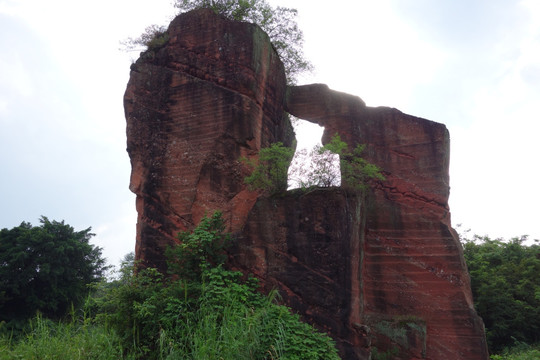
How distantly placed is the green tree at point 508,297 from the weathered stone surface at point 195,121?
31.3ft

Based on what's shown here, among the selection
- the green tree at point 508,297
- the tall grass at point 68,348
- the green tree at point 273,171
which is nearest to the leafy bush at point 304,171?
the green tree at point 273,171

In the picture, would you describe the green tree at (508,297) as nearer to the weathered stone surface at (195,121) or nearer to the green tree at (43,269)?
the weathered stone surface at (195,121)

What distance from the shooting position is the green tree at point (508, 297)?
13.1 meters

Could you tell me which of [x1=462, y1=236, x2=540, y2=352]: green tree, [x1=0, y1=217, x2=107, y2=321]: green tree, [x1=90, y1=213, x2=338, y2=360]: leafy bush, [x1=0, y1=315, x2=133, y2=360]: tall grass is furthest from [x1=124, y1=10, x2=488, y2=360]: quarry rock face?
[x1=0, y1=217, x2=107, y2=321]: green tree

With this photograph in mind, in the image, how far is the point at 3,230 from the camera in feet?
58.2

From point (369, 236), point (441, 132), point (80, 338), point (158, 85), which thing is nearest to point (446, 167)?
point (441, 132)

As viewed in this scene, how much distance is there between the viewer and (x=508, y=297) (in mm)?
13547

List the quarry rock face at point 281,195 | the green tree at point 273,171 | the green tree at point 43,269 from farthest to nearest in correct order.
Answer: the green tree at point 43,269, the green tree at point 273,171, the quarry rock face at point 281,195

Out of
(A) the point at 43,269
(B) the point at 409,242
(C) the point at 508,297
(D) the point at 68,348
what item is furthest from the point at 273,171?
(A) the point at 43,269

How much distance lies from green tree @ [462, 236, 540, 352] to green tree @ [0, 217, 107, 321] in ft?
47.9

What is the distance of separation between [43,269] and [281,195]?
13594mm

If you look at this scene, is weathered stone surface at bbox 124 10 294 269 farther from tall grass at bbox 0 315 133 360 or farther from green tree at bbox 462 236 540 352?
green tree at bbox 462 236 540 352

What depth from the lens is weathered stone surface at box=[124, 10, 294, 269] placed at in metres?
8.08

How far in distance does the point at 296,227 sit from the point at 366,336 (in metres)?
1.95
